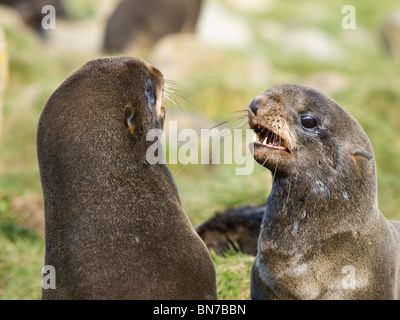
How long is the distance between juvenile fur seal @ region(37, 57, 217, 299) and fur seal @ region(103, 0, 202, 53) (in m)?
15.5

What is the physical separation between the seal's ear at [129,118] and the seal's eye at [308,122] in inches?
48.7

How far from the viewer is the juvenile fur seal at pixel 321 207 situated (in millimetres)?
4547

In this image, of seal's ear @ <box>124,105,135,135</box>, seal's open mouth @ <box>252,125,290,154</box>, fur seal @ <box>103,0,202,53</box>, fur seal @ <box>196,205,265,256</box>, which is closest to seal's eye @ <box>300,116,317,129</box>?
seal's open mouth @ <box>252,125,290,154</box>

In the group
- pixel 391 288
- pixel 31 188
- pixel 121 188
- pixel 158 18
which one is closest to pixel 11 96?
pixel 31 188

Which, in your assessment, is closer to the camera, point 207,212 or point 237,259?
point 237,259

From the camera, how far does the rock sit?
98.7 feet

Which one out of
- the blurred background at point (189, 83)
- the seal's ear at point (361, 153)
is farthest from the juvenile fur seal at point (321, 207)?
the blurred background at point (189, 83)

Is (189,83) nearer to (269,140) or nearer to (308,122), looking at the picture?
(269,140)

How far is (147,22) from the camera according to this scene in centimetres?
2050

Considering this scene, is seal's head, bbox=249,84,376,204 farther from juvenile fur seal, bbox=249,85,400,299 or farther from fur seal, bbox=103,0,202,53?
fur seal, bbox=103,0,202,53

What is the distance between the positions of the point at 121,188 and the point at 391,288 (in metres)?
2.02

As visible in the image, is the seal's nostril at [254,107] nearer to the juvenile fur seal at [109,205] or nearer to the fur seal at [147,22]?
the juvenile fur seal at [109,205]

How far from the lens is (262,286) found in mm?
4816
